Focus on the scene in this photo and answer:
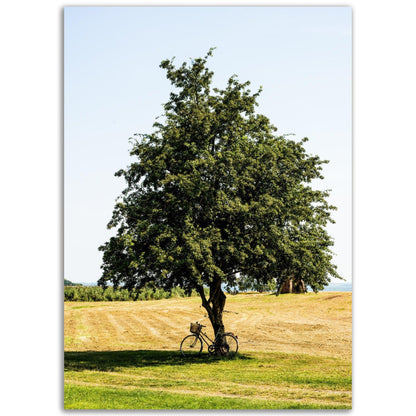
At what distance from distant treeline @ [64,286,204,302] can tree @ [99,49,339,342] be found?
865 millimetres

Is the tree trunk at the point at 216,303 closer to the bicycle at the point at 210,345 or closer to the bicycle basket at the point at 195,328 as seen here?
the bicycle at the point at 210,345

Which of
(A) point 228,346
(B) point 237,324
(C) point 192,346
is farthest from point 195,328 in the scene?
(B) point 237,324

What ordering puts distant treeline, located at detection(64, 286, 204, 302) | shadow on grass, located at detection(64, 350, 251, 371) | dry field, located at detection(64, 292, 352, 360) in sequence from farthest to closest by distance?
1. dry field, located at detection(64, 292, 352, 360)
2. shadow on grass, located at detection(64, 350, 251, 371)
3. distant treeline, located at detection(64, 286, 204, 302)

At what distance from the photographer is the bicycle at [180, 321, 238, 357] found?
56.9 ft

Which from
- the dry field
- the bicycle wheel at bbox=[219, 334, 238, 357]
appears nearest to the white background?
the dry field

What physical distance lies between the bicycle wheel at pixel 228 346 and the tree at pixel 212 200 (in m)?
1.80

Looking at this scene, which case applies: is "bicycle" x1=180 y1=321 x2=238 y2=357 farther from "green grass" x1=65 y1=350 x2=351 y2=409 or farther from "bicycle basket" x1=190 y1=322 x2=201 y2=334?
"green grass" x1=65 y1=350 x2=351 y2=409

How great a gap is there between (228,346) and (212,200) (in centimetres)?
480

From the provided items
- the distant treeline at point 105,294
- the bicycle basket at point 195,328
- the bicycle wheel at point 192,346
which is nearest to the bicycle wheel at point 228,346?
the bicycle wheel at point 192,346

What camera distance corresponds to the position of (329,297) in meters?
24.9

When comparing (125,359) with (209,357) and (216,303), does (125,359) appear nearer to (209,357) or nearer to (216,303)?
(209,357)
